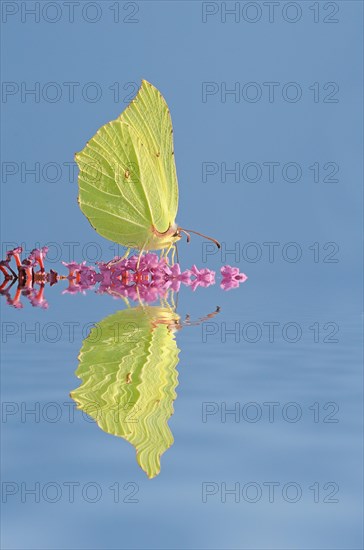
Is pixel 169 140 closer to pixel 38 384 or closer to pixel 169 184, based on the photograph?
pixel 169 184

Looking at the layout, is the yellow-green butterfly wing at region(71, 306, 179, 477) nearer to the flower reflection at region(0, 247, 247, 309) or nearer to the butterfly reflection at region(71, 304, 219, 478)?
the butterfly reflection at region(71, 304, 219, 478)

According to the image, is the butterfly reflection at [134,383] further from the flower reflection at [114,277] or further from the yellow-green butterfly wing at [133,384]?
the flower reflection at [114,277]

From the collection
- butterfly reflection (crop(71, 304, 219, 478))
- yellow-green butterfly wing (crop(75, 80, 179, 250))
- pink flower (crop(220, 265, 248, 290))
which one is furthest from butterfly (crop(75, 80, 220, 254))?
butterfly reflection (crop(71, 304, 219, 478))

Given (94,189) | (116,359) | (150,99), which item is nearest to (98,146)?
(94,189)

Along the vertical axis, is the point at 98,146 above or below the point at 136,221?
above

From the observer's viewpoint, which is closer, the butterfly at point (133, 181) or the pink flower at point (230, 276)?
the butterfly at point (133, 181)

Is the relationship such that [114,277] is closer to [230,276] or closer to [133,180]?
[133,180]

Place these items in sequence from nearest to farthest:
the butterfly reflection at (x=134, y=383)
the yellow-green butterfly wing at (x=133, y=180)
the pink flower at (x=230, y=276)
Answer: the butterfly reflection at (x=134, y=383) → the yellow-green butterfly wing at (x=133, y=180) → the pink flower at (x=230, y=276)

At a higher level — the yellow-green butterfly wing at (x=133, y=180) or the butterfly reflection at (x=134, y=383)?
the yellow-green butterfly wing at (x=133, y=180)

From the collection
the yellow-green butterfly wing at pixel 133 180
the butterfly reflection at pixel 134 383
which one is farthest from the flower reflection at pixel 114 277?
the butterfly reflection at pixel 134 383
